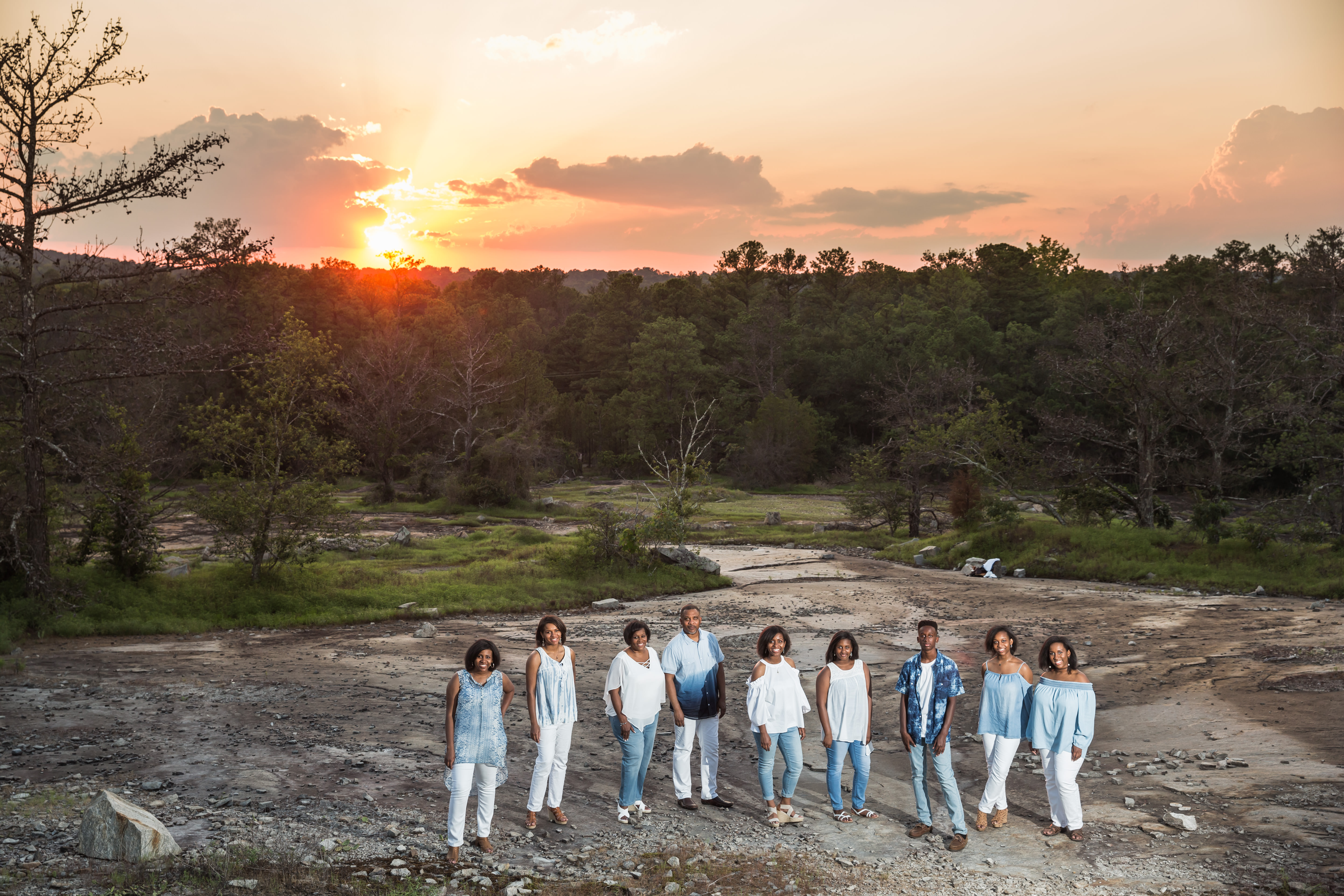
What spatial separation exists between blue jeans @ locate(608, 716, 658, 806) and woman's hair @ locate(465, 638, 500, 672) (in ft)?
4.18

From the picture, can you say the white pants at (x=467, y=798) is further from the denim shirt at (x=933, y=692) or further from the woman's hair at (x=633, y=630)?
the denim shirt at (x=933, y=692)

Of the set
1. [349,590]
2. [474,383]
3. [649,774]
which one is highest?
[474,383]

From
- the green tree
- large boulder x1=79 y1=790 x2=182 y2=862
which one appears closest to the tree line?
the green tree

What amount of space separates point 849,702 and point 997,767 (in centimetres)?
145

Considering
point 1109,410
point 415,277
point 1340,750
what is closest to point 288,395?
point 1340,750

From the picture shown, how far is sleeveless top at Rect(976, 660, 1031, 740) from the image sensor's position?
792cm

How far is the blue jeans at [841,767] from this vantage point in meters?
8.36

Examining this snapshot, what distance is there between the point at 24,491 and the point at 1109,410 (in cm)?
6133

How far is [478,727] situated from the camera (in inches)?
290

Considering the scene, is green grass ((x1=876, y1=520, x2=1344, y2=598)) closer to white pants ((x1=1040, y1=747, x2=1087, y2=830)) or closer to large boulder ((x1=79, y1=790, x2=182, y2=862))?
white pants ((x1=1040, y1=747, x2=1087, y2=830))

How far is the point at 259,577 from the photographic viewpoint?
2125 centimetres

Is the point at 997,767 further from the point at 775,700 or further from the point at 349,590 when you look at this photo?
the point at 349,590

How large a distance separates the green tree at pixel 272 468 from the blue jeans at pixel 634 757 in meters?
14.9

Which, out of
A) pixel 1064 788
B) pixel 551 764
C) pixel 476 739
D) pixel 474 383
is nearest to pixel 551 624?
pixel 476 739
